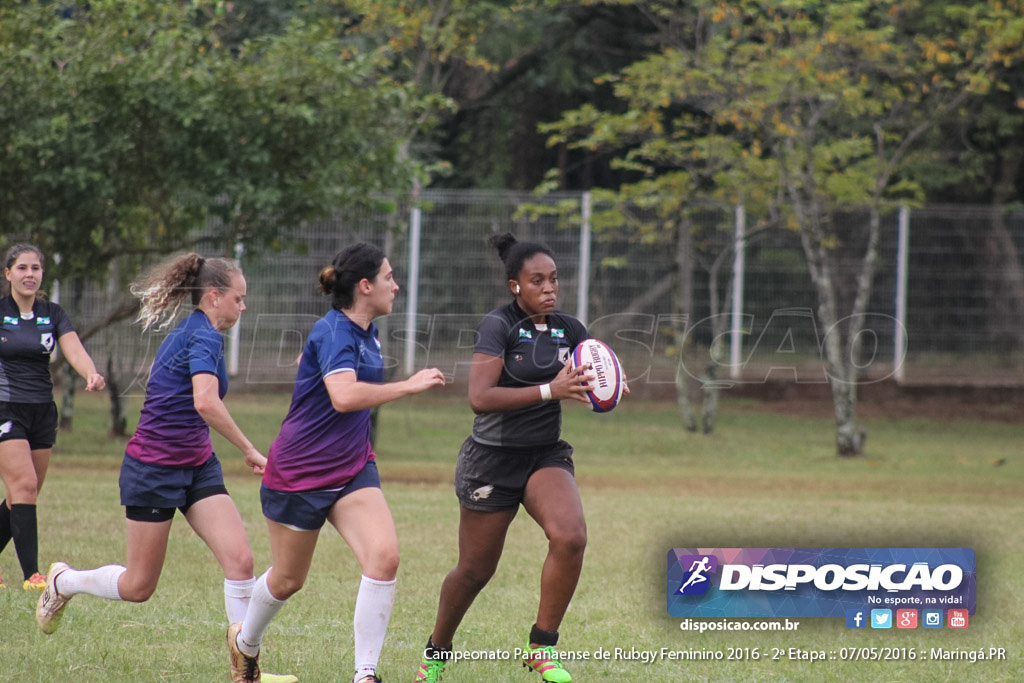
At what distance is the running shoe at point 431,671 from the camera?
5844 mm

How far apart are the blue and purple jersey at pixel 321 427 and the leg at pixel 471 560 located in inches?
28.4

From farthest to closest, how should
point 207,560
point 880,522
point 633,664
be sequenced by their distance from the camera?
point 880,522, point 207,560, point 633,664

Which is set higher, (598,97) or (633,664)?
(598,97)

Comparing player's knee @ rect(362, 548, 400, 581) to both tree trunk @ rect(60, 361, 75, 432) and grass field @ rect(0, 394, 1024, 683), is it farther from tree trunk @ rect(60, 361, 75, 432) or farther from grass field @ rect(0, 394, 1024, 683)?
tree trunk @ rect(60, 361, 75, 432)

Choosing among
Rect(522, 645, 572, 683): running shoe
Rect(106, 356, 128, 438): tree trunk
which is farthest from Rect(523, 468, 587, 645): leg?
Rect(106, 356, 128, 438): tree trunk

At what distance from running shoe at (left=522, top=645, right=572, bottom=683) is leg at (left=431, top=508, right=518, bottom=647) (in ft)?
1.34

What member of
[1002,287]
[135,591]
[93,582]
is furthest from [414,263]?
[135,591]

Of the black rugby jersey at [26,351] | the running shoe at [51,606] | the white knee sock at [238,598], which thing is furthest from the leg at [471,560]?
the black rugby jersey at [26,351]

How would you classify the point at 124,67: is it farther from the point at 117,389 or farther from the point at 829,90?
the point at 829,90

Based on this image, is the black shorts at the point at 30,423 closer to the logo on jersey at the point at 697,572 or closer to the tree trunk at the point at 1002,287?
the logo on jersey at the point at 697,572

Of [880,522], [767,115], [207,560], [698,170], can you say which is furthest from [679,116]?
[207,560]

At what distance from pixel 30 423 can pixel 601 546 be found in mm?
4745

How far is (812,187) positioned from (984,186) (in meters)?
10.4

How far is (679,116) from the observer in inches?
1053
